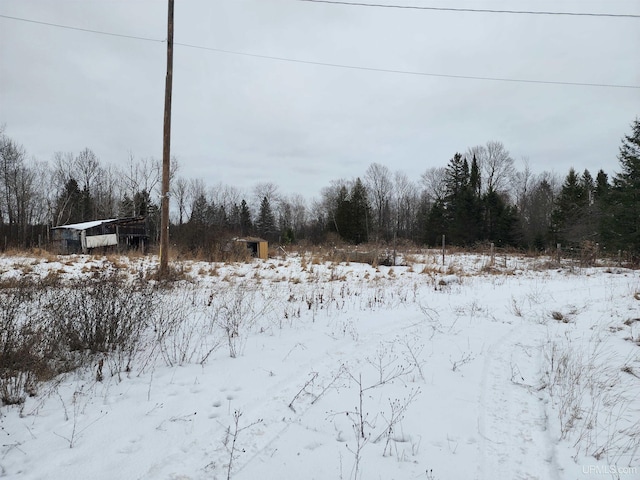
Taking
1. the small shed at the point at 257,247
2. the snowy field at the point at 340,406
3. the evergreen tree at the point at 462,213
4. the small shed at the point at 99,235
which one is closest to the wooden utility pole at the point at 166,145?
the snowy field at the point at 340,406

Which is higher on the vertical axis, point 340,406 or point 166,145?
point 166,145

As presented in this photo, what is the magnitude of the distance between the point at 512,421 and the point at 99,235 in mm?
25274

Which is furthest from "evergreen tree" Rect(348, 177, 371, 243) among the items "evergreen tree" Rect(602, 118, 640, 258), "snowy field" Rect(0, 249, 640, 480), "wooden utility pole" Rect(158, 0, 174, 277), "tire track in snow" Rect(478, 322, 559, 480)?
"tire track in snow" Rect(478, 322, 559, 480)

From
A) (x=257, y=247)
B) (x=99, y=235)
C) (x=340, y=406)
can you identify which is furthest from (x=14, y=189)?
(x=340, y=406)

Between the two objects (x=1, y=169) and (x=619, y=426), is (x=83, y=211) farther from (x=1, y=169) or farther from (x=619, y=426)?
(x=619, y=426)

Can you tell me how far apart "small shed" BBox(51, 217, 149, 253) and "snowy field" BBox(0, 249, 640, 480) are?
63.9 ft

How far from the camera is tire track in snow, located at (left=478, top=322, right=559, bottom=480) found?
2.38 metres

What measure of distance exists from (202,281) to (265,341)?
549 cm

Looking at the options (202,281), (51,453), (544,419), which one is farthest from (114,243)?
(544,419)

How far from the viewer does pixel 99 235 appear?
875 inches

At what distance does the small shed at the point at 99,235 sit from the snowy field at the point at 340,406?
19.5m

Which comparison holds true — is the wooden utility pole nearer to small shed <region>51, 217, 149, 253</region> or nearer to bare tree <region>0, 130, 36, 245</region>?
small shed <region>51, 217, 149, 253</region>

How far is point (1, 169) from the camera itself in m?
37.3

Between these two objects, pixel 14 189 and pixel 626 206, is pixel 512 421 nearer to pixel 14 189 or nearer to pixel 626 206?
pixel 626 206
